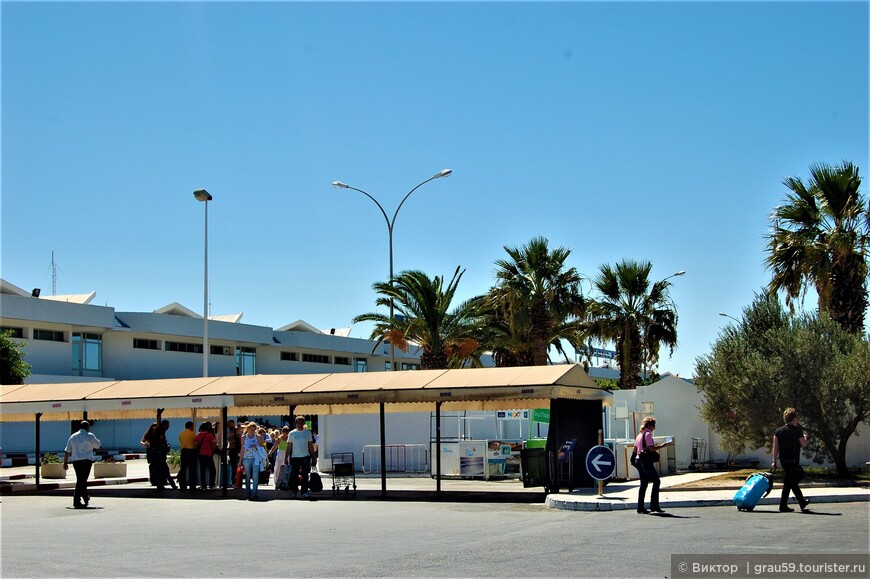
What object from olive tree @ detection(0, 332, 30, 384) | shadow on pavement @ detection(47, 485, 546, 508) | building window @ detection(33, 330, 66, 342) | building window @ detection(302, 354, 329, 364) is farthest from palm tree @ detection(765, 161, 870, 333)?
building window @ detection(302, 354, 329, 364)

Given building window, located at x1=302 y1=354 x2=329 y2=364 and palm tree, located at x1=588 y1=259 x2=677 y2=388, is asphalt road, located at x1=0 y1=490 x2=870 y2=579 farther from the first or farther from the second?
building window, located at x1=302 y1=354 x2=329 y2=364

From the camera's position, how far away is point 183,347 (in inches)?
2467

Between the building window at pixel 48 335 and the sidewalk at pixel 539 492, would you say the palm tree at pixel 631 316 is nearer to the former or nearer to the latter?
the sidewalk at pixel 539 492

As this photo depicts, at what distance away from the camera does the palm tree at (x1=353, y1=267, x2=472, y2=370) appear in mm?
37156

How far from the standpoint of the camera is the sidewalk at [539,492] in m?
17.2

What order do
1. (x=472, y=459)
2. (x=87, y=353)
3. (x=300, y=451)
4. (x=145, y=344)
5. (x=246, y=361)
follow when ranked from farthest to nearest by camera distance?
1. (x=246, y=361)
2. (x=145, y=344)
3. (x=87, y=353)
4. (x=472, y=459)
5. (x=300, y=451)

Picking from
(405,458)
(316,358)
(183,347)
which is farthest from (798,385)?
(316,358)

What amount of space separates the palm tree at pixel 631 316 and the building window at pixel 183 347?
1189 inches

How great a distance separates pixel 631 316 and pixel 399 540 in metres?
29.9

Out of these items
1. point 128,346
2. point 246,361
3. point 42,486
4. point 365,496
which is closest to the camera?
point 365,496

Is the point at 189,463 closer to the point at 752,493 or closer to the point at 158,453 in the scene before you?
the point at 158,453

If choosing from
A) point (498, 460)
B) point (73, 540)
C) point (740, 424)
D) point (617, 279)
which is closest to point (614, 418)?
point (498, 460)

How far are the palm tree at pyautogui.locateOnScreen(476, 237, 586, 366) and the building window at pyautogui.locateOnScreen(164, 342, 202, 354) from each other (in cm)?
2890

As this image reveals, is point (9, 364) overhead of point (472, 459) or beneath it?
overhead
